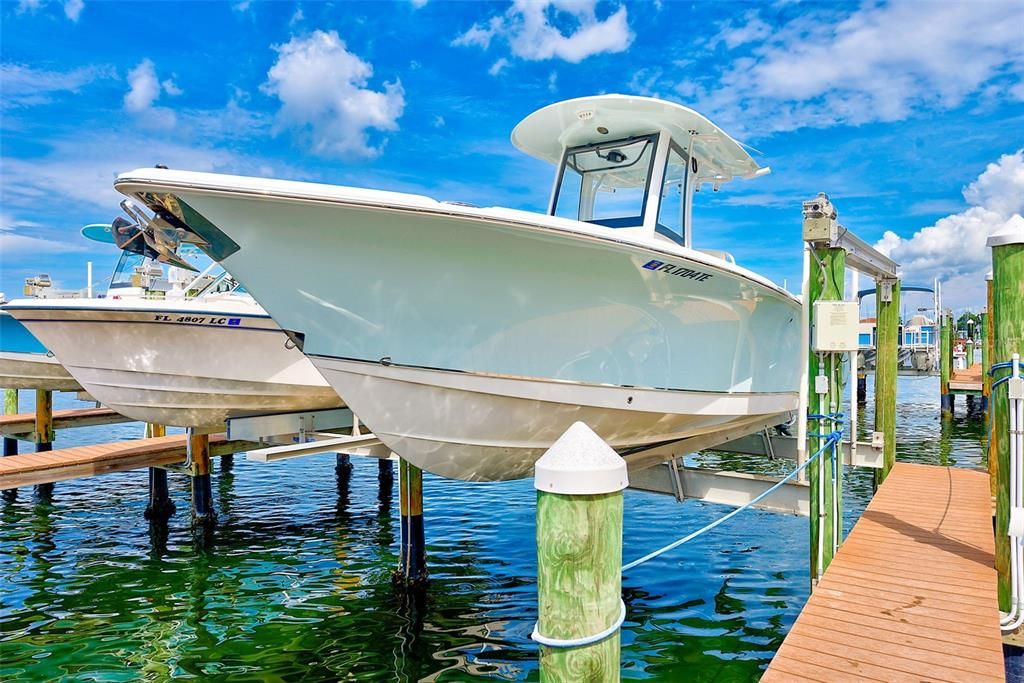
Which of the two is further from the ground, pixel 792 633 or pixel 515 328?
pixel 515 328

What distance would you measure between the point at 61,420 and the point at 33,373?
114cm

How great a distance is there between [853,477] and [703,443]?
25.8 ft

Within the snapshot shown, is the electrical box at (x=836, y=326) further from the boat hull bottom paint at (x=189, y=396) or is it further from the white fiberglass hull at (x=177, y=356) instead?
the boat hull bottom paint at (x=189, y=396)

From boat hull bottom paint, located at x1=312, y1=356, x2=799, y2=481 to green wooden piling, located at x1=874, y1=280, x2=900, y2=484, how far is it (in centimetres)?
267

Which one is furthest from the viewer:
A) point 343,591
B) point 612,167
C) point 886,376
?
point 343,591

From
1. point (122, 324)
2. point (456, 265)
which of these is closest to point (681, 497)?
point (456, 265)

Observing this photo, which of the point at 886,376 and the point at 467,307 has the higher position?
the point at 467,307

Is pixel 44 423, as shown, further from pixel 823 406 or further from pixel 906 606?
pixel 906 606

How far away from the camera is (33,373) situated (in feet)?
43.9

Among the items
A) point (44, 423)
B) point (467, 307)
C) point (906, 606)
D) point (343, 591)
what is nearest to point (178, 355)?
point (343, 591)

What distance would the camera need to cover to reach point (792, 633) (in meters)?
3.68

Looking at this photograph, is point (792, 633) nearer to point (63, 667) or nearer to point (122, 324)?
point (63, 667)

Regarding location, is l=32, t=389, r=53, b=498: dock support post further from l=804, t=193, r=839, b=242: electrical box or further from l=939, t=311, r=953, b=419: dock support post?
l=939, t=311, r=953, b=419: dock support post

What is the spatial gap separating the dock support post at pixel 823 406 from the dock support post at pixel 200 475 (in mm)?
7732
